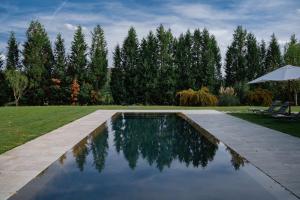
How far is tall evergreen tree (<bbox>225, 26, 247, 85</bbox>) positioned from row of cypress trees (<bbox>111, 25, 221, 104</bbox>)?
125cm

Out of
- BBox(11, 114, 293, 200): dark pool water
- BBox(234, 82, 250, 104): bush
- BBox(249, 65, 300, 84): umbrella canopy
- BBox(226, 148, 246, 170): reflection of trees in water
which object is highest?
BBox(249, 65, 300, 84): umbrella canopy

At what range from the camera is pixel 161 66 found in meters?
31.3

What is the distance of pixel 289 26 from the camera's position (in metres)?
30.7

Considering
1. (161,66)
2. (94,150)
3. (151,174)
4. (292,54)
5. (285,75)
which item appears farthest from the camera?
(161,66)

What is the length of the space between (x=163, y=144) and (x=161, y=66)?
21.5 meters

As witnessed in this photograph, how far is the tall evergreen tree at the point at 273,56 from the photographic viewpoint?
3155 cm

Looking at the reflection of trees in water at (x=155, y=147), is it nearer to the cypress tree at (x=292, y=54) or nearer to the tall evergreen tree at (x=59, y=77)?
the tall evergreen tree at (x=59, y=77)

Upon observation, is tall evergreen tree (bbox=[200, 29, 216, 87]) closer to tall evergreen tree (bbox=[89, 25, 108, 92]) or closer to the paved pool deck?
tall evergreen tree (bbox=[89, 25, 108, 92])

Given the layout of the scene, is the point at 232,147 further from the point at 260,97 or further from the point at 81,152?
the point at 260,97

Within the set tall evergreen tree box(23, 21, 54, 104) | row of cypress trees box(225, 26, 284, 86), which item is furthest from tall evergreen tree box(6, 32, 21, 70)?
row of cypress trees box(225, 26, 284, 86)

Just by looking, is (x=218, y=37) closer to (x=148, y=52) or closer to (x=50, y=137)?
(x=148, y=52)

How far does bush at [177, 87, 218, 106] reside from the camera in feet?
87.1

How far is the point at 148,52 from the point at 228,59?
6.56m

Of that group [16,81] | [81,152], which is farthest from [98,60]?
[81,152]
